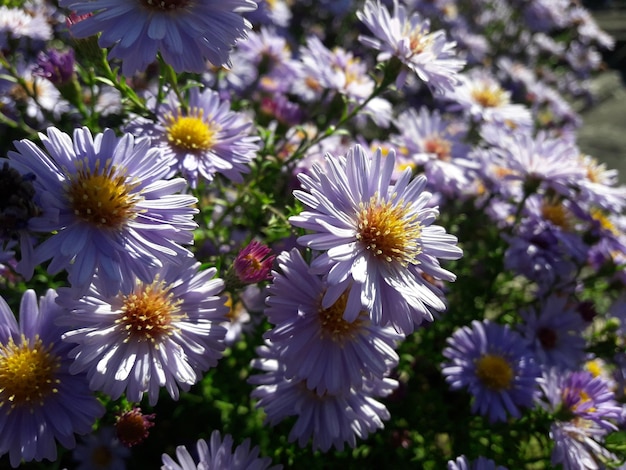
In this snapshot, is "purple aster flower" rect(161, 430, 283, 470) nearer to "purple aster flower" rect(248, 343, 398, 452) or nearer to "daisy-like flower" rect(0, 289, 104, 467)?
"purple aster flower" rect(248, 343, 398, 452)

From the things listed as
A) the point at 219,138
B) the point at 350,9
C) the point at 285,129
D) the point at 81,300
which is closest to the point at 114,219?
the point at 81,300

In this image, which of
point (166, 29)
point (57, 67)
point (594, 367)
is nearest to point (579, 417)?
point (594, 367)

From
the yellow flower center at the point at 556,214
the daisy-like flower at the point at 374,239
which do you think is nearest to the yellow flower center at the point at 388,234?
the daisy-like flower at the point at 374,239

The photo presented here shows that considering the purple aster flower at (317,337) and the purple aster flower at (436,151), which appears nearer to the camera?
the purple aster flower at (317,337)

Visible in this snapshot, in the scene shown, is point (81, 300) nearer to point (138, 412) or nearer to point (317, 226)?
point (138, 412)

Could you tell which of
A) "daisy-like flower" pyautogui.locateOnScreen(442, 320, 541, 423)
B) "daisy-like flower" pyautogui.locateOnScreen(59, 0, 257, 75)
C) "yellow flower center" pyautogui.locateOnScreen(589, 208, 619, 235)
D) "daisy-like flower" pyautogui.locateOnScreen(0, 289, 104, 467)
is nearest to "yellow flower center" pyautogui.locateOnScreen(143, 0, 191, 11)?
"daisy-like flower" pyautogui.locateOnScreen(59, 0, 257, 75)

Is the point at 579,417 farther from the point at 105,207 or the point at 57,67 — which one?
the point at 57,67

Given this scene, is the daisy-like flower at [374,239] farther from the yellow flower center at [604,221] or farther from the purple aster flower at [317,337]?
the yellow flower center at [604,221]
